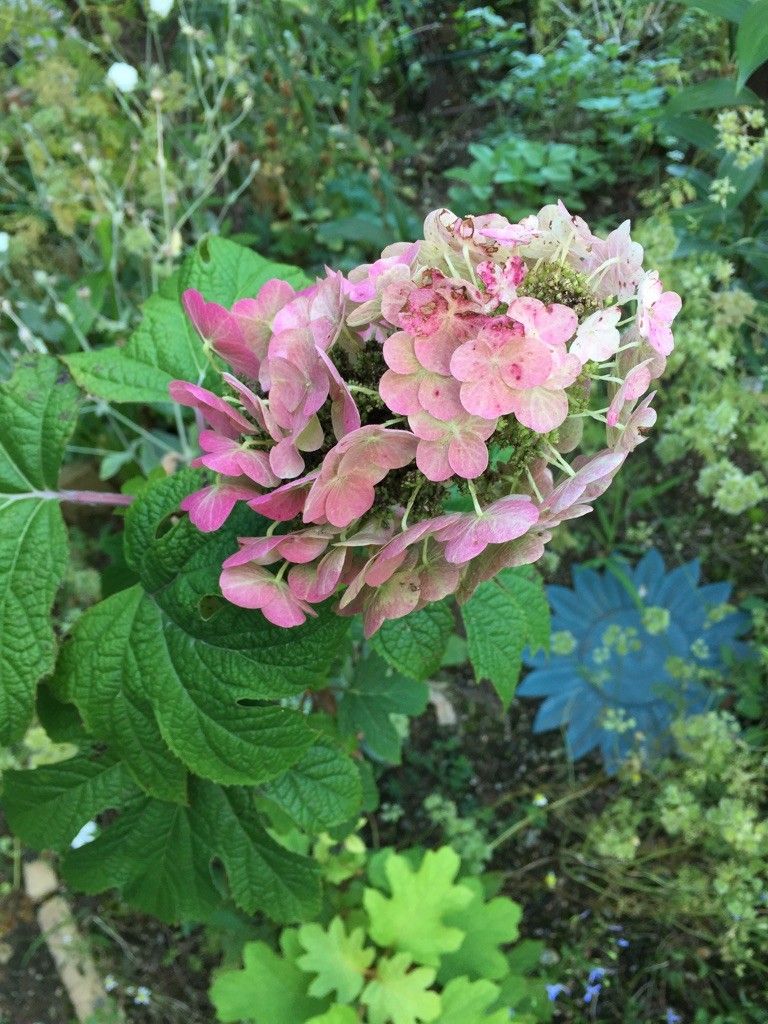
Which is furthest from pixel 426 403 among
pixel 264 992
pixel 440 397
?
pixel 264 992

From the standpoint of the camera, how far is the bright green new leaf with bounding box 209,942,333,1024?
141 cm

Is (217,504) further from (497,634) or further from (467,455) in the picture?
(497,634)

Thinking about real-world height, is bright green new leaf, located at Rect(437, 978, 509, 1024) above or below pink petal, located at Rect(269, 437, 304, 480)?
below

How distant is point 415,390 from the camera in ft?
2.02

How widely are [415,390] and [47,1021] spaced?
186cm

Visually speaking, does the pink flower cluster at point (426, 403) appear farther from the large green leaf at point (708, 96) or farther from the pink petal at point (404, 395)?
the large green leaf at point (708, 96)

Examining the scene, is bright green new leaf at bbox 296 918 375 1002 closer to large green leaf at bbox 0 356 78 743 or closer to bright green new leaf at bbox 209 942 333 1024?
bright green new leaf at bbox 209 942 333 1024

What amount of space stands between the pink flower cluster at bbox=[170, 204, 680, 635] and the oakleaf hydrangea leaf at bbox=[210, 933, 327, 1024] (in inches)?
38.5

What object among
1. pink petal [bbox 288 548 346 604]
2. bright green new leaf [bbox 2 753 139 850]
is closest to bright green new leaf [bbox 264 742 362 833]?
bright green new leaf [bbox 2 753 139 850]

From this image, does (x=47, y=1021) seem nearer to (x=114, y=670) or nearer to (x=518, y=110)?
(x=114, y=670)

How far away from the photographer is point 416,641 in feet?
3.11

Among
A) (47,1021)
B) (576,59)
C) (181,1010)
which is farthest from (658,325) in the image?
(576,59)

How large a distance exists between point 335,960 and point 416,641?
726 mm

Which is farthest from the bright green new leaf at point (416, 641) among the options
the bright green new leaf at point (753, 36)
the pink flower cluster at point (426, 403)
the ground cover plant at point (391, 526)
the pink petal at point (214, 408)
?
the bright green new leaf at point (753, 36)
